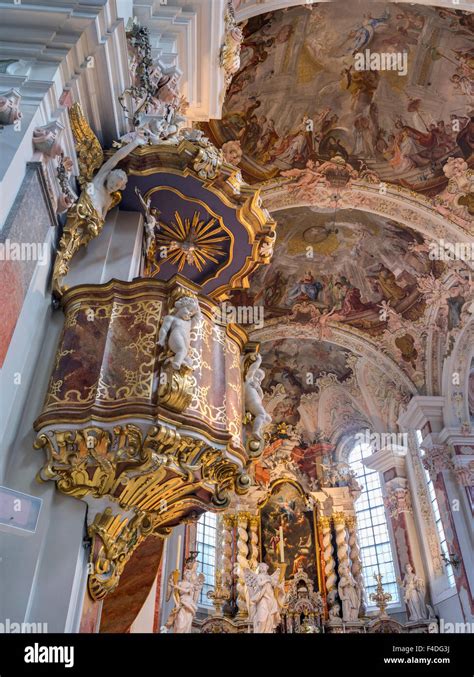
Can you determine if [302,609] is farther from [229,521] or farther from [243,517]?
[229,521]

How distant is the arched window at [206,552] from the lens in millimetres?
15445

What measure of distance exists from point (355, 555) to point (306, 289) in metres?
8.05

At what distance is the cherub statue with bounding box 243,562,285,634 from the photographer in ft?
43.1

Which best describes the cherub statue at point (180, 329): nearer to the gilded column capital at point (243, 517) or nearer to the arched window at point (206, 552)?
the arched window at point (206, 552)

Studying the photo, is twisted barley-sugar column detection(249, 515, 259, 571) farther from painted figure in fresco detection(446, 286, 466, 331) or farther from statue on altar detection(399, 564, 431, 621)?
painted figure in fresco detection(446, 286, 466, 331)

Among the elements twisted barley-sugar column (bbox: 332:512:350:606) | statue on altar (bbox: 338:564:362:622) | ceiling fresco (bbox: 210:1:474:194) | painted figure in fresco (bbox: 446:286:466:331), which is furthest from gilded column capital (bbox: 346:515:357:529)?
ceiling fresco (bbox: 210:1:474:194)

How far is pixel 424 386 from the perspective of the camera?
49.5ft

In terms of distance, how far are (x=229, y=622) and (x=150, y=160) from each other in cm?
1238

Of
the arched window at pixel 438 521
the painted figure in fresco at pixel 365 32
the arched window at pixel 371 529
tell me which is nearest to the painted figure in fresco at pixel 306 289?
the arched window at pixel 438 521

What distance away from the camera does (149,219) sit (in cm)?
550

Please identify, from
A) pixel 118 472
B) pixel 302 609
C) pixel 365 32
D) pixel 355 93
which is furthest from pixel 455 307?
pixel 118 472

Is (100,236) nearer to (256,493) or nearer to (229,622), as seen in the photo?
(229,622)

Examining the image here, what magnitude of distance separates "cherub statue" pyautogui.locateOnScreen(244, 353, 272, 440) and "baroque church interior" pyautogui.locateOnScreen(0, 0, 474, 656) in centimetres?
3
